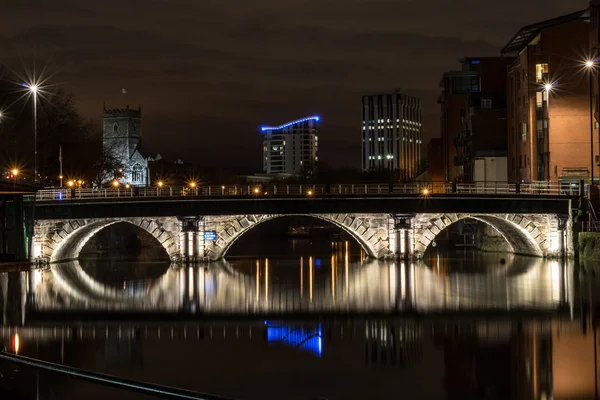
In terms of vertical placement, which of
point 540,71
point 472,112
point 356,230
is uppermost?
point 540,71

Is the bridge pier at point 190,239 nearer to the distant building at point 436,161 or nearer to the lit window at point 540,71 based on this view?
the lit window at point 540,71

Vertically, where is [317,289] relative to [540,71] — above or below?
below

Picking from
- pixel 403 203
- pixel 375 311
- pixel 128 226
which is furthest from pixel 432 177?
pixel 375 311

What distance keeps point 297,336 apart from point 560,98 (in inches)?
2308

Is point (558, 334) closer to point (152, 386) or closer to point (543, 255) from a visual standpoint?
point (152, 386)

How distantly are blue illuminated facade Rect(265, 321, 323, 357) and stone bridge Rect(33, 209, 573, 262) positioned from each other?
37.6 metres

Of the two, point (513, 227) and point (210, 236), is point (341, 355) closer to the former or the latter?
point (210, 236)

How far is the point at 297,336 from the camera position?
144 feet

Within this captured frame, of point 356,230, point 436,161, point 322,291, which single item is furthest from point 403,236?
point 436,161

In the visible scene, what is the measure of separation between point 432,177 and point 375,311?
369ft

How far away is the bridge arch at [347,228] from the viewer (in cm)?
8550

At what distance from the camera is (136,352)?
40.2m

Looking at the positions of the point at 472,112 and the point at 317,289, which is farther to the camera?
the point at 472,112

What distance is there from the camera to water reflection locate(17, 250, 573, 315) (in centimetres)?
5506
